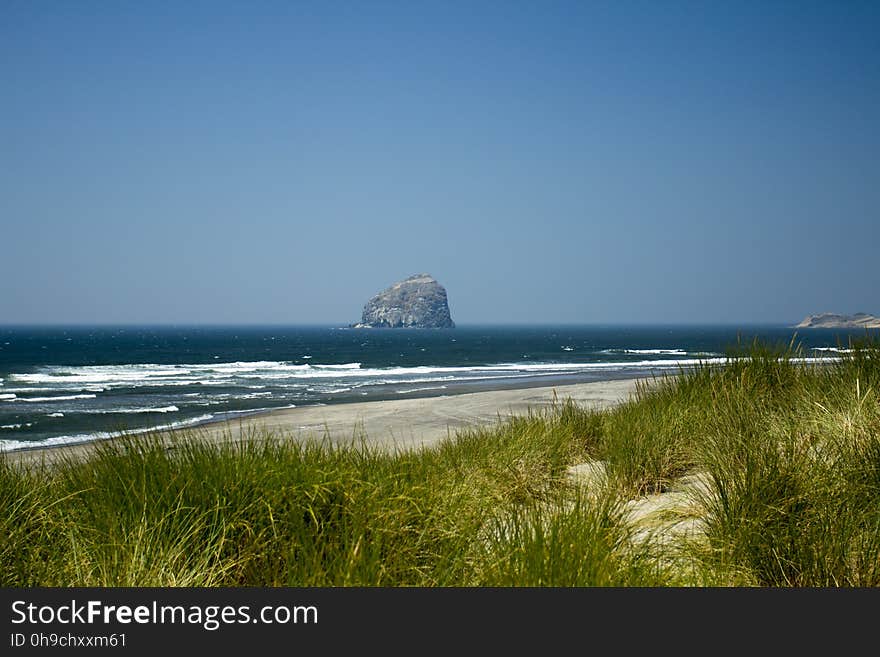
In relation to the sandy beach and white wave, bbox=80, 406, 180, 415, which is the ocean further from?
the sandy beach

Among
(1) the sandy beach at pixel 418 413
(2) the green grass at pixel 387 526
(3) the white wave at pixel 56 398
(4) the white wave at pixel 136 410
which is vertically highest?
(2) the green grass at pixel 387 526

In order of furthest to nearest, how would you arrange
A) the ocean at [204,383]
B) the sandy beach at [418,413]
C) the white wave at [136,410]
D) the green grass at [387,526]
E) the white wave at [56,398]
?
the white wave at [56,398] < the white wave at [136,410] < the ocean at [204,383] < the sandy beach at [418,413] < the green grass at [387,526]

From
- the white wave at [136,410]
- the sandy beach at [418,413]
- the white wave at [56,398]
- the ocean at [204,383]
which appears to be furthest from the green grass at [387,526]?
the white wave at [56,398]

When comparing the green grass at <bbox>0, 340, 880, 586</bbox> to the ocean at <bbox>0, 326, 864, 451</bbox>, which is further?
the ocean at <bbox>0, 326, 864, 451</bbox>

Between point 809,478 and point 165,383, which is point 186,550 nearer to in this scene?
point 809,478

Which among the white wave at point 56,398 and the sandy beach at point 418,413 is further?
the white wave at point 56,398

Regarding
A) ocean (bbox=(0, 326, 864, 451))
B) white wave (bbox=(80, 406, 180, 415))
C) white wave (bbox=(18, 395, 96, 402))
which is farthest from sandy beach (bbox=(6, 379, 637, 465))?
white wave (bbox=(18, 395, 96, 402))

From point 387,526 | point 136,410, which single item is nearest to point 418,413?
point 136,410

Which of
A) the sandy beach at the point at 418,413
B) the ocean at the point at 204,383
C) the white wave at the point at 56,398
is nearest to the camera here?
the sandy beach at the point at 418,413

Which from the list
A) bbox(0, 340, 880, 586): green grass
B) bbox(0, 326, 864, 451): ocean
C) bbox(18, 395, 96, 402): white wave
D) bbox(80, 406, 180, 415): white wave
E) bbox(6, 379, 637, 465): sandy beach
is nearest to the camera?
bbox(0, 340, 880, 586): green grass

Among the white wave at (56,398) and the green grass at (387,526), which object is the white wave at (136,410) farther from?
the green grass at (387,526)

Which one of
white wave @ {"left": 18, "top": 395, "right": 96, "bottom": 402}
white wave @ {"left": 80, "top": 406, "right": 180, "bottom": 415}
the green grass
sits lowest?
white wave @ {"left": 80, "top": 406, "right": 180, "bottom": 415}

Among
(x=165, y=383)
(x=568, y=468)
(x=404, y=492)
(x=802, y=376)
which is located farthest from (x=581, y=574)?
(x=165, y=383)

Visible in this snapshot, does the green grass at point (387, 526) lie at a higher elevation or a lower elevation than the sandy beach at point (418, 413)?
higher
